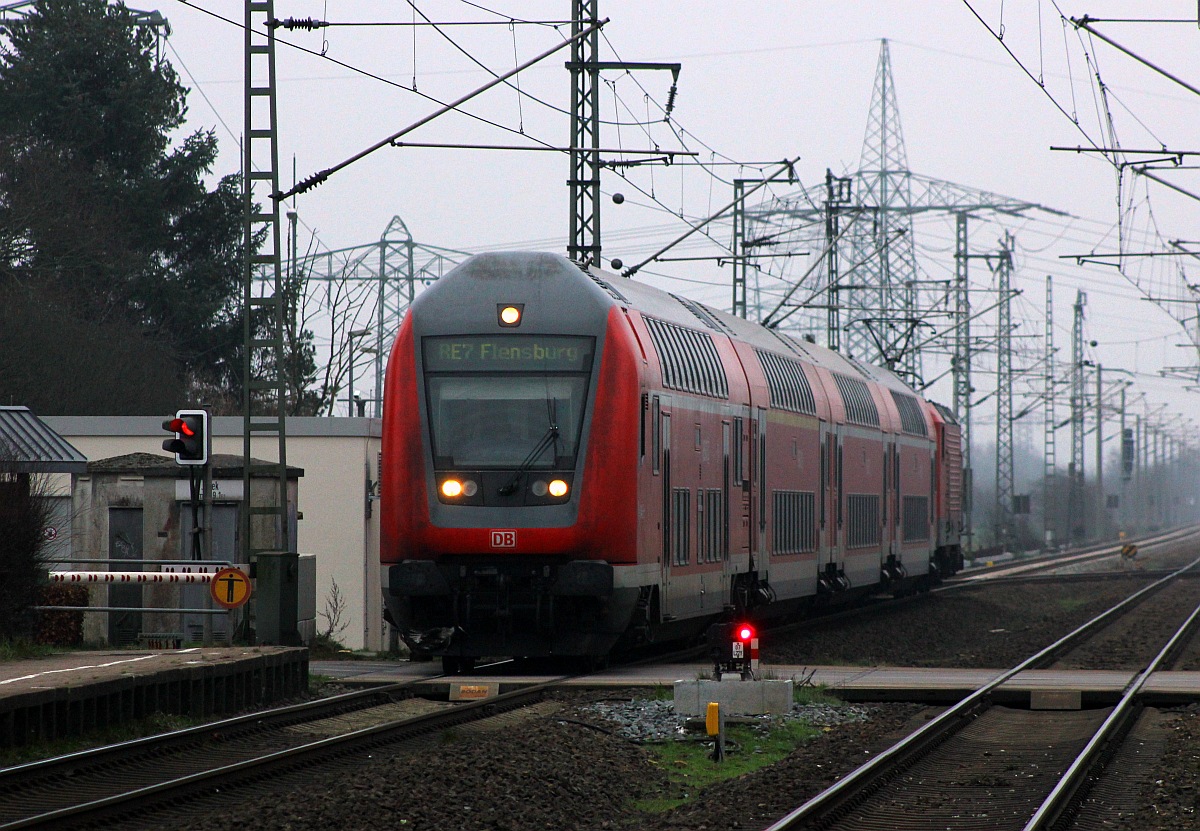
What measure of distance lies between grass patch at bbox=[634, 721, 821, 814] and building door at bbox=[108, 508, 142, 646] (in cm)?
1057

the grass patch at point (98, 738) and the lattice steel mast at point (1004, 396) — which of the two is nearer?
the grass patch at point (98, 738)

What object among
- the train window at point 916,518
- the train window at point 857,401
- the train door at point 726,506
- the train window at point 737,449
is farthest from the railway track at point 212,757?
the train window at point 916,518

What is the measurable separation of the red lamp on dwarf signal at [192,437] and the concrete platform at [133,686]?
1981 millimetres

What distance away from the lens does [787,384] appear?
25672 millimetres

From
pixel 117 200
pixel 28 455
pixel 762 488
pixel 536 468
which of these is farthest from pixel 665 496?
pixel 117 200

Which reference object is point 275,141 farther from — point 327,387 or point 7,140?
point 7,140

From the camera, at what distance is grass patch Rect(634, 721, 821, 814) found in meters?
11.4

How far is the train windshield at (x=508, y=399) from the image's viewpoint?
17500mm

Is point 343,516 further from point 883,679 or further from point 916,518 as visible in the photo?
point 916,518

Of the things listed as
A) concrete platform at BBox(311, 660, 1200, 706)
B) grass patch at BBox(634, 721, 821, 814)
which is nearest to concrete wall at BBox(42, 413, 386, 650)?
concrete platform at BBox(311, 660, 1200, 706)

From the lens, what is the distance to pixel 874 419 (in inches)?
1261

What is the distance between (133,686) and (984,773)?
6.40 meters

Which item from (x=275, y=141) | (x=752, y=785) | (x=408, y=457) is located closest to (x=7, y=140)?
(x=275, y=141)

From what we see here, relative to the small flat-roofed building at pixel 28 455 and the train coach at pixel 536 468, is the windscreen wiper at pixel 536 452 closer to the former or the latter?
the train coach at pixel 536 468
